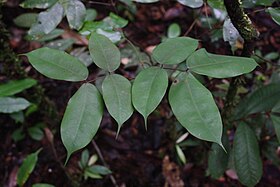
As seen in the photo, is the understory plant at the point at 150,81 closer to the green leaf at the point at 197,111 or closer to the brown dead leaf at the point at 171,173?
the green leaf at the point at 197,111

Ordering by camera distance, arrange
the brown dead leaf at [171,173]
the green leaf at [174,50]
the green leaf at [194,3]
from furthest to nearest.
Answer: the brown dead leaf at [171,173], the green leaf at [194,3], the green leaf at [174,50]

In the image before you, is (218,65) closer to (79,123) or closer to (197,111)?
(197,111)

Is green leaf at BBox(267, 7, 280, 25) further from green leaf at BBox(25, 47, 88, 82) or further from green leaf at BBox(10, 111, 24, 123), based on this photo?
green leaf at BBox(10, 111, 24, 123)

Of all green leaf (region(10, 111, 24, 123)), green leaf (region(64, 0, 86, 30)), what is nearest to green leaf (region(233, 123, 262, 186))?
green leaf (region(64, 0, 86, 30))

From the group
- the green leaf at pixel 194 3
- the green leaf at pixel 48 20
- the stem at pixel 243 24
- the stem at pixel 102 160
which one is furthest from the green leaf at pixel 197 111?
the stem at pixel 102 160

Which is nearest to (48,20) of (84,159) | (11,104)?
(11,104)

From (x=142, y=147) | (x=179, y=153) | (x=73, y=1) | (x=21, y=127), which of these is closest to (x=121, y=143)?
(x=142, y=147)
